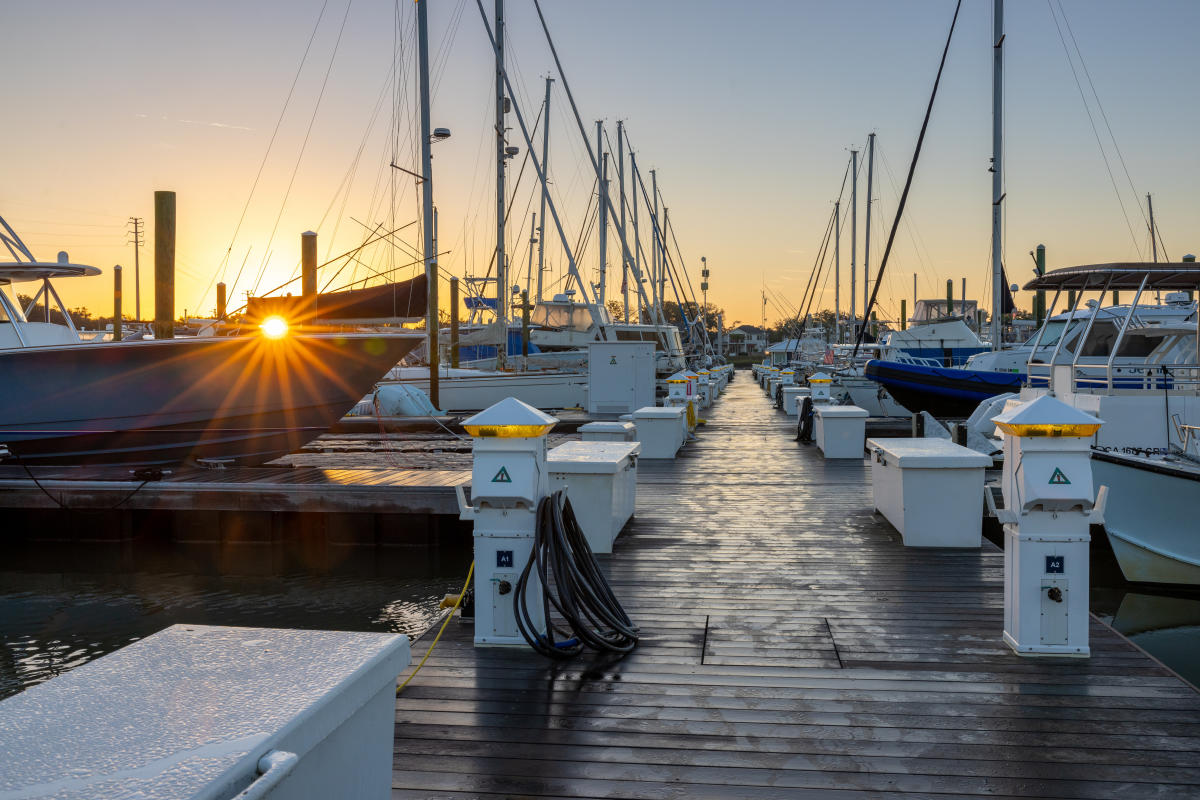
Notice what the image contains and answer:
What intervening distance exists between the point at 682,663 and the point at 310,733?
3188mm

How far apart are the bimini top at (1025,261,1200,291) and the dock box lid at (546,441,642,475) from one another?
250 inches

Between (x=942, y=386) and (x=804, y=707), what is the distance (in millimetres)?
16603

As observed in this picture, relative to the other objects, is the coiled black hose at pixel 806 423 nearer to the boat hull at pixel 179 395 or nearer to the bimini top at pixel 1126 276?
the bimini top at pixel 1126 276

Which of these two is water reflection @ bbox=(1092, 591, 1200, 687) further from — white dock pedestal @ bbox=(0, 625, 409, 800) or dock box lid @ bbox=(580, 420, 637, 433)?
white dock pedestal @ bbox=(0, 625, 409, 800)

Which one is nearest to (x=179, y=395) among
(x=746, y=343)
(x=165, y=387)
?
(x=165, y=387)

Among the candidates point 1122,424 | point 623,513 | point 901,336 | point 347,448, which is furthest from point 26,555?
point 901,336

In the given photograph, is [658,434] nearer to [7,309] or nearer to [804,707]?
[7,309]

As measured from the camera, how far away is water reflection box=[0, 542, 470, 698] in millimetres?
8656

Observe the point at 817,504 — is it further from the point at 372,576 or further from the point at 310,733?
the point at 310,733

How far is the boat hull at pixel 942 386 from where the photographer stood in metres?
18.9

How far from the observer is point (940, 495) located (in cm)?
721

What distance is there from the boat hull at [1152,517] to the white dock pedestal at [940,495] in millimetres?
2362

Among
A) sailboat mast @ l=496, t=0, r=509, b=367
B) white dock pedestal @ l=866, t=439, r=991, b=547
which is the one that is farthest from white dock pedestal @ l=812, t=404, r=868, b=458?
sailboat mast @ l=496, t=0, r=509, b=367

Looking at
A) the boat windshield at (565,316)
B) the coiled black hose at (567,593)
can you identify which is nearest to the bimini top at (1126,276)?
the coiled black hose at (567,593)
